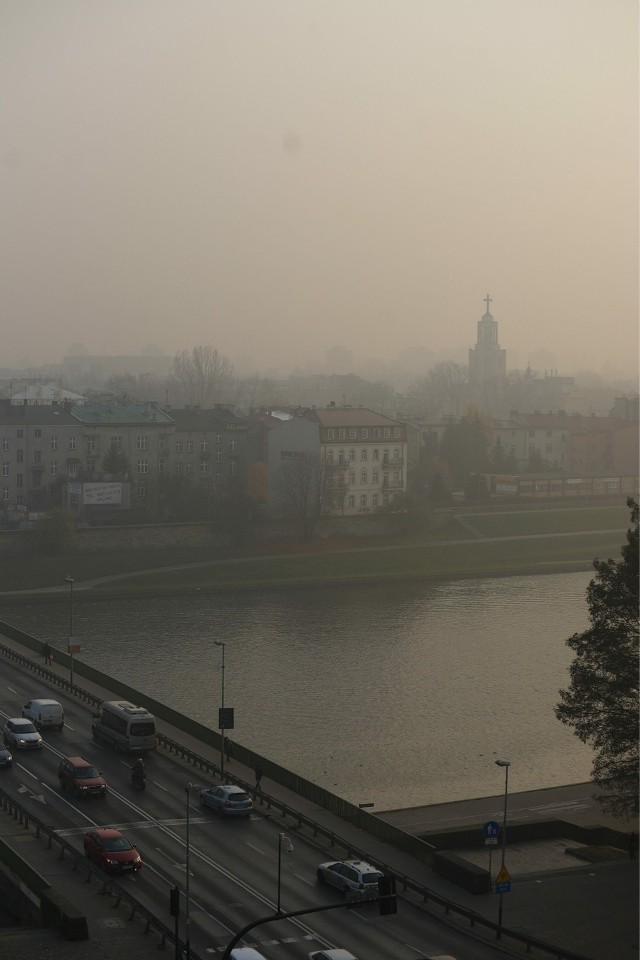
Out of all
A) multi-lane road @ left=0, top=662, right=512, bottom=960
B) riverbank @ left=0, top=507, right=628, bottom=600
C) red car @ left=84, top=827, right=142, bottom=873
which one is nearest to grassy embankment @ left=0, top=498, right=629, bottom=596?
riverbank @ left=0, top=507, right=628, bottom=600

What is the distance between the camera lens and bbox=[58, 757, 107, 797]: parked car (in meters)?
12.1

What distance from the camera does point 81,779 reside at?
12.2 metres

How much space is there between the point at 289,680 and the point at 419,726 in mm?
2973

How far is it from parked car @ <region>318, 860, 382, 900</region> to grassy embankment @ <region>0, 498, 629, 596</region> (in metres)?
17.8

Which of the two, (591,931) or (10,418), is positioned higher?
(10,418)

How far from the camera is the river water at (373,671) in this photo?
14.5 m

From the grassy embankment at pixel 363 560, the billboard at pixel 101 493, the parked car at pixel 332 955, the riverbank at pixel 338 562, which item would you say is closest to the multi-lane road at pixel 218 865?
the parked car at pixel 332 955

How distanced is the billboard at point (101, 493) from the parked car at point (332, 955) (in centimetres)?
2412

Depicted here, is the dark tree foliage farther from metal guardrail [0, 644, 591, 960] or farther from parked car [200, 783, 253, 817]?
parked car [200, 783, 253, 817]

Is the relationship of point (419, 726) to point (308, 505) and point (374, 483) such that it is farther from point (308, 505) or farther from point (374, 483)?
point (374, 483)

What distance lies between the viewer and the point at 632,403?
5466cm

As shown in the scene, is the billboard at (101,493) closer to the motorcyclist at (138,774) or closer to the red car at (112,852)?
the motorcyclist at (138,774)

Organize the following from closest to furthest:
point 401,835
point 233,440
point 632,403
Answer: point 401,835, point 233,440, point 632,403

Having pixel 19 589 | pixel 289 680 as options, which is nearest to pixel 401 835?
A: pixel 289 680
